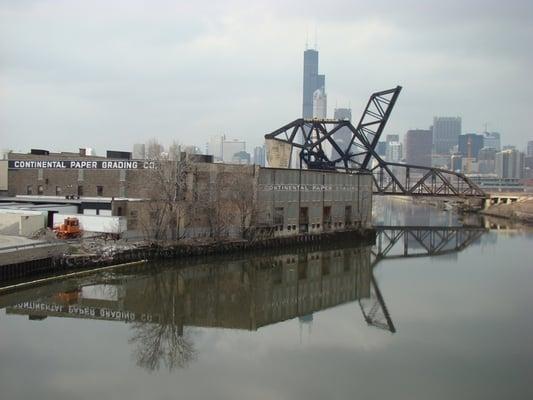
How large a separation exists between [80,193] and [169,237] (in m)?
8.40

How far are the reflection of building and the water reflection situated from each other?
0.03 metres

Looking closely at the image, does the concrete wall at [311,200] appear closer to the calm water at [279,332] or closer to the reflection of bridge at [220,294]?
the reflection of bridge at [220,294]

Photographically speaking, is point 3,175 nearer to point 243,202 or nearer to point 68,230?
point 68,230

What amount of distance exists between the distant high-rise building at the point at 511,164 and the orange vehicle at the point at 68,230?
17580 centimetres

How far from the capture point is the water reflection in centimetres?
1462

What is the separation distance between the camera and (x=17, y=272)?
59.0ft

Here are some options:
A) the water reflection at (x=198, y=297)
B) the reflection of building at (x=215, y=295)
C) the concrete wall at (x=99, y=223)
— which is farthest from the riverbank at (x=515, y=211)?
the concrete wall at (x=99, y=223)

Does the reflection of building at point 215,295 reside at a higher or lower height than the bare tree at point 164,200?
lower

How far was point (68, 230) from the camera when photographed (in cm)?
2295

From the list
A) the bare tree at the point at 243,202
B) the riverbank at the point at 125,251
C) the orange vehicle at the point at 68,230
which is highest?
the bare tree at the point at 243,202

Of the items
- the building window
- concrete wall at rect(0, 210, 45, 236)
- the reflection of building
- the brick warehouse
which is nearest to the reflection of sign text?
Result: the reflection of building

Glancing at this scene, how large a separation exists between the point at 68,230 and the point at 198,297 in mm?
8070

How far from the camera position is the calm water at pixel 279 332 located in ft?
35.8

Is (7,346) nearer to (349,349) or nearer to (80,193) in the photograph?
(349,349)
